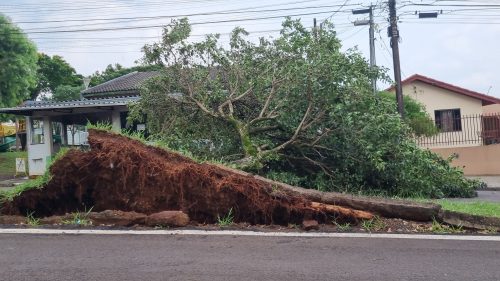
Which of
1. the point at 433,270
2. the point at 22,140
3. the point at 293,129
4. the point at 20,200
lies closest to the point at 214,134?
the point at 293,129

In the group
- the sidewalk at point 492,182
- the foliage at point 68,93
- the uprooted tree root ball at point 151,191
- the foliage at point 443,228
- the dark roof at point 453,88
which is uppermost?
the foliage at point 68,93

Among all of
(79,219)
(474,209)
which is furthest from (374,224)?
(79,219)

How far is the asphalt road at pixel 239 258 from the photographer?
4184 millimetres

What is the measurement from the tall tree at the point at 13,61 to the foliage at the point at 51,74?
51.5 ft

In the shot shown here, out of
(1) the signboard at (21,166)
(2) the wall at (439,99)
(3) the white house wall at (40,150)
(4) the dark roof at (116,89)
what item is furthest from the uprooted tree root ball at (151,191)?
(2) the wall at (439,99)

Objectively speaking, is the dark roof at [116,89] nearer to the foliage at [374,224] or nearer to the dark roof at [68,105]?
the dark roof at [68,105]

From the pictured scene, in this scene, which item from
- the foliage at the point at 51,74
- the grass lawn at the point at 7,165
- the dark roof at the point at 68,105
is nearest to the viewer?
the dark roof at the point at 68,105

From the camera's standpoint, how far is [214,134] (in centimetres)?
1065

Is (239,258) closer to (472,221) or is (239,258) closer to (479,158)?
(472,221)

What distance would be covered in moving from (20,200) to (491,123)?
1937 cm

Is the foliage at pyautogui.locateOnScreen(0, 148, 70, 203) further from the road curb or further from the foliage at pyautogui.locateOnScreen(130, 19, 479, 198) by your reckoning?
the foliage at pyautogui.locateOnScreen(130, 19, 479, 198)

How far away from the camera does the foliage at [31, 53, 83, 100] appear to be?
134 ft

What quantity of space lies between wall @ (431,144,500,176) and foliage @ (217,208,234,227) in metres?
16.0

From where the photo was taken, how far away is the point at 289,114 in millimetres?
10188
